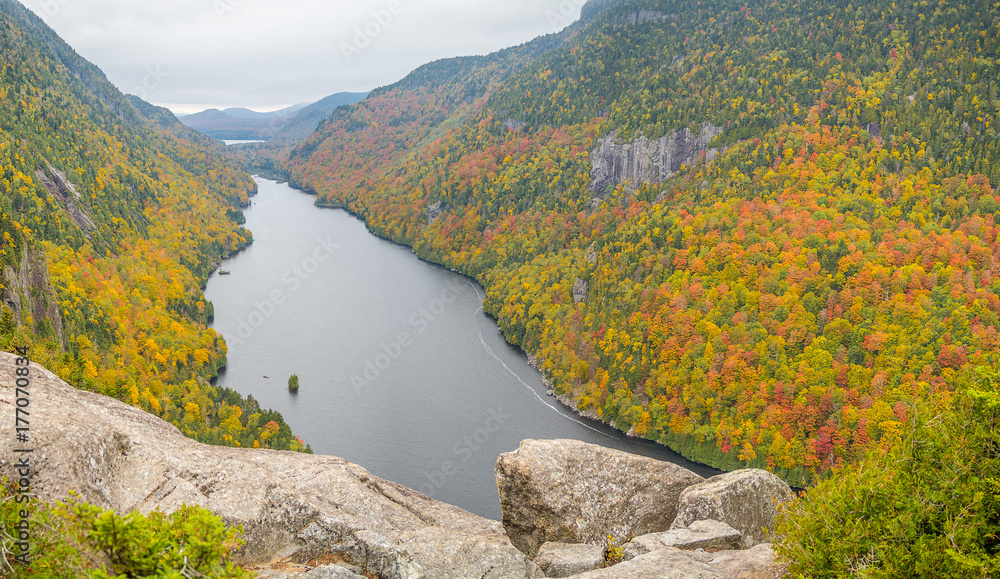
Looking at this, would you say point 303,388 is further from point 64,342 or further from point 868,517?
point 868,517

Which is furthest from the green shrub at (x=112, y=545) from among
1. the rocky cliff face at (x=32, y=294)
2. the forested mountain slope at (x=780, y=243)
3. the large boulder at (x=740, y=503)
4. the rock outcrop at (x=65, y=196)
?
the rock outcrop at (x=65, y=196)

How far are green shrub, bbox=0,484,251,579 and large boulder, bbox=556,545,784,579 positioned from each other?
1060 centimetres

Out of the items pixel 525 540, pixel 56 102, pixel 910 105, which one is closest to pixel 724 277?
pixel 910 105

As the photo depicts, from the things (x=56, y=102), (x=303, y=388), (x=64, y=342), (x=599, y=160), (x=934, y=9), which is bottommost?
(x=303, y=388)

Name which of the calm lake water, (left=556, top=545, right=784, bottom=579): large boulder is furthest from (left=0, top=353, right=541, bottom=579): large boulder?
the calm lake water

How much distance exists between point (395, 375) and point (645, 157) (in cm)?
9670

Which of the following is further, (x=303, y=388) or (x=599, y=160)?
(x=599, y=160)

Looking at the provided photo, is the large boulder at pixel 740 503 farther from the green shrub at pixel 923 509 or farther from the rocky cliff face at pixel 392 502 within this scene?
the green shrub at pixel 923 509

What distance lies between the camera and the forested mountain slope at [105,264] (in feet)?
226

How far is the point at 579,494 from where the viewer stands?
76.8ft

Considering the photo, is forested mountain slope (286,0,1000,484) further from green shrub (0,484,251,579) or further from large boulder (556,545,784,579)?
green shrub (0,484,251,579)

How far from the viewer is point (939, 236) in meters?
96.9

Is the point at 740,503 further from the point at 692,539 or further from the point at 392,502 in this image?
the point at 392,502

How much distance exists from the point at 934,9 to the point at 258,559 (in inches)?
7460
